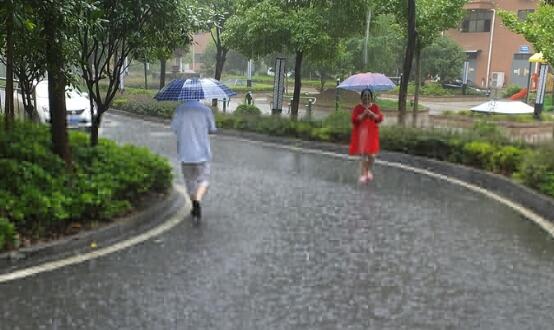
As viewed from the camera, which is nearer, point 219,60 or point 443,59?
point 219,60

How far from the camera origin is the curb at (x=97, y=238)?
592cm

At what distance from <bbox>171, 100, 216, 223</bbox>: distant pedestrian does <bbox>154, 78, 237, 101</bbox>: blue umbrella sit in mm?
117

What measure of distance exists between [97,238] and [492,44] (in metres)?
50.8

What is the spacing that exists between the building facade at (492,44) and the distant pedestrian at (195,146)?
149 ft

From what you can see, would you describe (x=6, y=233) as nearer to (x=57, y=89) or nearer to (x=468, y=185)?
(x=57, y=89)

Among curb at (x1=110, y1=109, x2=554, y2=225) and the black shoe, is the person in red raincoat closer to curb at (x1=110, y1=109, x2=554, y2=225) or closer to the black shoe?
curb at (x1=110, y1=109, x2=554, y2=225)

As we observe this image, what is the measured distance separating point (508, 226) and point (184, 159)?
4.22 metres

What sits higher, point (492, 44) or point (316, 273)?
point (492, 44)

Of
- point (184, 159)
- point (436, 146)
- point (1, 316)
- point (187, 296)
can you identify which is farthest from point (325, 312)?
→ point (436, 146)

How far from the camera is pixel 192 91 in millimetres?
7984

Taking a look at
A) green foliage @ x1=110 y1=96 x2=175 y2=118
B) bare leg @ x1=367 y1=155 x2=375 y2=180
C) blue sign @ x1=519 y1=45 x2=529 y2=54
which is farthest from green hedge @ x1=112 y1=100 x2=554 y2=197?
blue sign @ x1=519 y1=45 x2=529 y2=54

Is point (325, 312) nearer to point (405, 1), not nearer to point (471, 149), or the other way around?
point (471, 149)

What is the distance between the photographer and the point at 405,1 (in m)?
17.1

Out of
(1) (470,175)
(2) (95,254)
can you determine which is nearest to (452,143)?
(1) (470,175)
